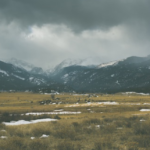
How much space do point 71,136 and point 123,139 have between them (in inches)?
182

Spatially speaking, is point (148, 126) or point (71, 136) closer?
point (71, 136)

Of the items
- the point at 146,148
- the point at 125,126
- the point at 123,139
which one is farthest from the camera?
the point at 125,126

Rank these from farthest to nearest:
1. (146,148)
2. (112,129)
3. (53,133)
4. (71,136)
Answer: (112,129) < (53,133) < (71,136) < (146,148)

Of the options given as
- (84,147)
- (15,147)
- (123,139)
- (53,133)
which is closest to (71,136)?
(53,133)

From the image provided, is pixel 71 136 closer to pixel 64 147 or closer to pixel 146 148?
pixel 64 147

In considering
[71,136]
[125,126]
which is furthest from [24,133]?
[125,126]

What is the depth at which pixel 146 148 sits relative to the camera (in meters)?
12.4

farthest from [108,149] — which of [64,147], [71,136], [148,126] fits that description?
[148,126]

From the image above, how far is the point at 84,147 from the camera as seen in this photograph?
13.8m

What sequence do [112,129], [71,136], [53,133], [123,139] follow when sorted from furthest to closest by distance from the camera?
[112,129] → [53,133] → [71,136] → [123,139]

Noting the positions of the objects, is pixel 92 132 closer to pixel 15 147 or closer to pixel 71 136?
pixel 71 136

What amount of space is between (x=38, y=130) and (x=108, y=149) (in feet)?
30.8

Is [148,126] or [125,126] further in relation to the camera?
[125,126]

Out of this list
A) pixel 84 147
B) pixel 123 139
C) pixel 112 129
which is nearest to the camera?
pixel 84 147
